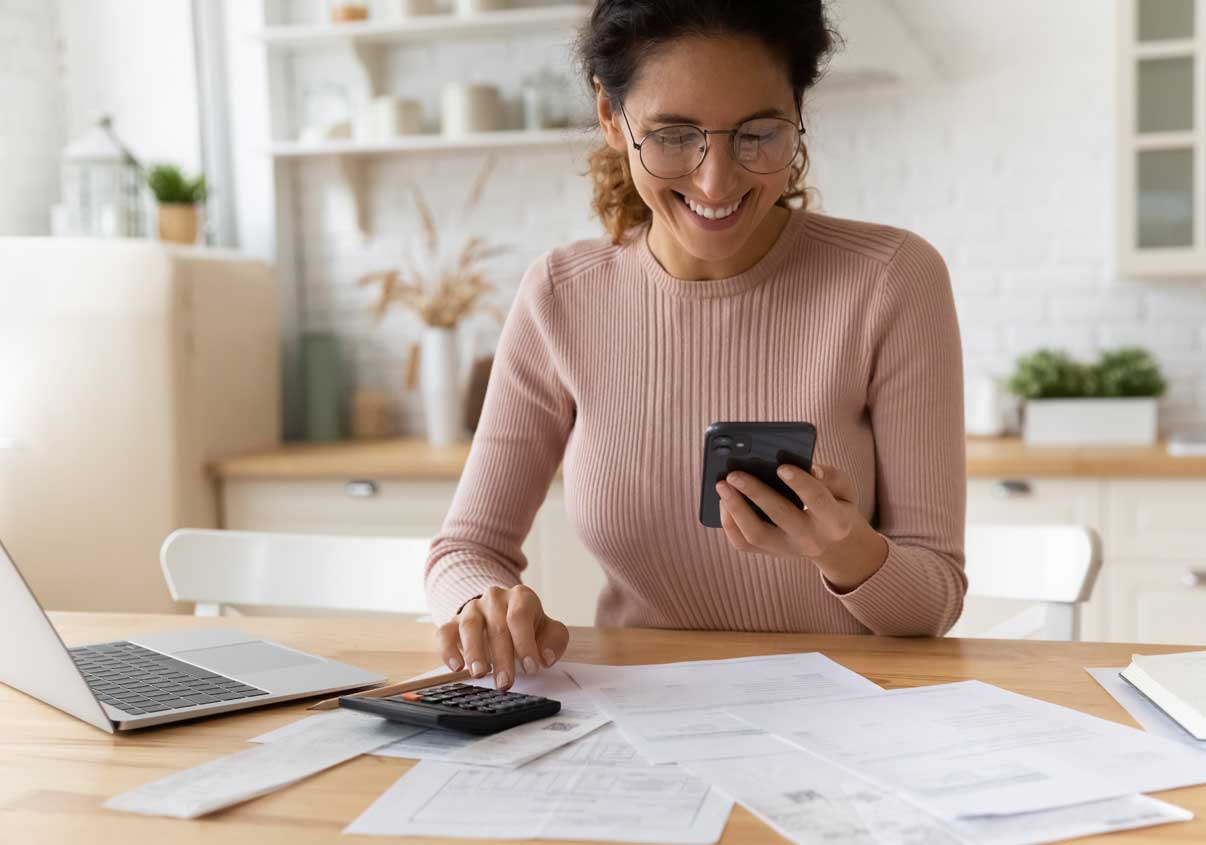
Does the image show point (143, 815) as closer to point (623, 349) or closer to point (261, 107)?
point (623, 349)

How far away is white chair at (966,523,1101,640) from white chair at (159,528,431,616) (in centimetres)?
74

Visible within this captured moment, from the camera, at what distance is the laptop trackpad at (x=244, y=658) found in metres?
1.20

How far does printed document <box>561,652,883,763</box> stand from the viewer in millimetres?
943

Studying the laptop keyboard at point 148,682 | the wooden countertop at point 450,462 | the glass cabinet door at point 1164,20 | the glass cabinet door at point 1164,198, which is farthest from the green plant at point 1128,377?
the laptop keyboard at point 148,682

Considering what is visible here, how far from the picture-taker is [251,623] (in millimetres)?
1452

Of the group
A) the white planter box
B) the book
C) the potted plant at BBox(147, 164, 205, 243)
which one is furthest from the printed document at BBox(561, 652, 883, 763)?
the potted plant at BBox(147, 164, 205, 243)

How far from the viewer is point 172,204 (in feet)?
10.8

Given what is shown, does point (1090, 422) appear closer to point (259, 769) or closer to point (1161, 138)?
point (1161, 138)

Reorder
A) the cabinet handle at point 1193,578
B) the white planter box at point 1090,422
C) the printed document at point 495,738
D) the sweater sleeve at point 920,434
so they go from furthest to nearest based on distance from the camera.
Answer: the white planter box at point 1090,422, the cabinet handle at point 1193,578, the sweater sleeve at point 920,434, the printed document at point 495,738

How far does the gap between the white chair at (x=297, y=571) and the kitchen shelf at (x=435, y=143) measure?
1.67 meters

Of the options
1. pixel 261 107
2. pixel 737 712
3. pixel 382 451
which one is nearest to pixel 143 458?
pixel 382 451

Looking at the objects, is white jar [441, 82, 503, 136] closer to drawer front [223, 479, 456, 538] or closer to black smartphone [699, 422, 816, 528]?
drawer front [223, 479, 456, 538]

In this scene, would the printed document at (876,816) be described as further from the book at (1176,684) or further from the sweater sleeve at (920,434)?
the sweater sleeve at (920,434)

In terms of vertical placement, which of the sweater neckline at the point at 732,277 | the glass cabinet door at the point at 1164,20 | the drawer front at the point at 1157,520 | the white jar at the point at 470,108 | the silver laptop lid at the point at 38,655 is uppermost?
the glass cabinet door at the point at 1164,20
